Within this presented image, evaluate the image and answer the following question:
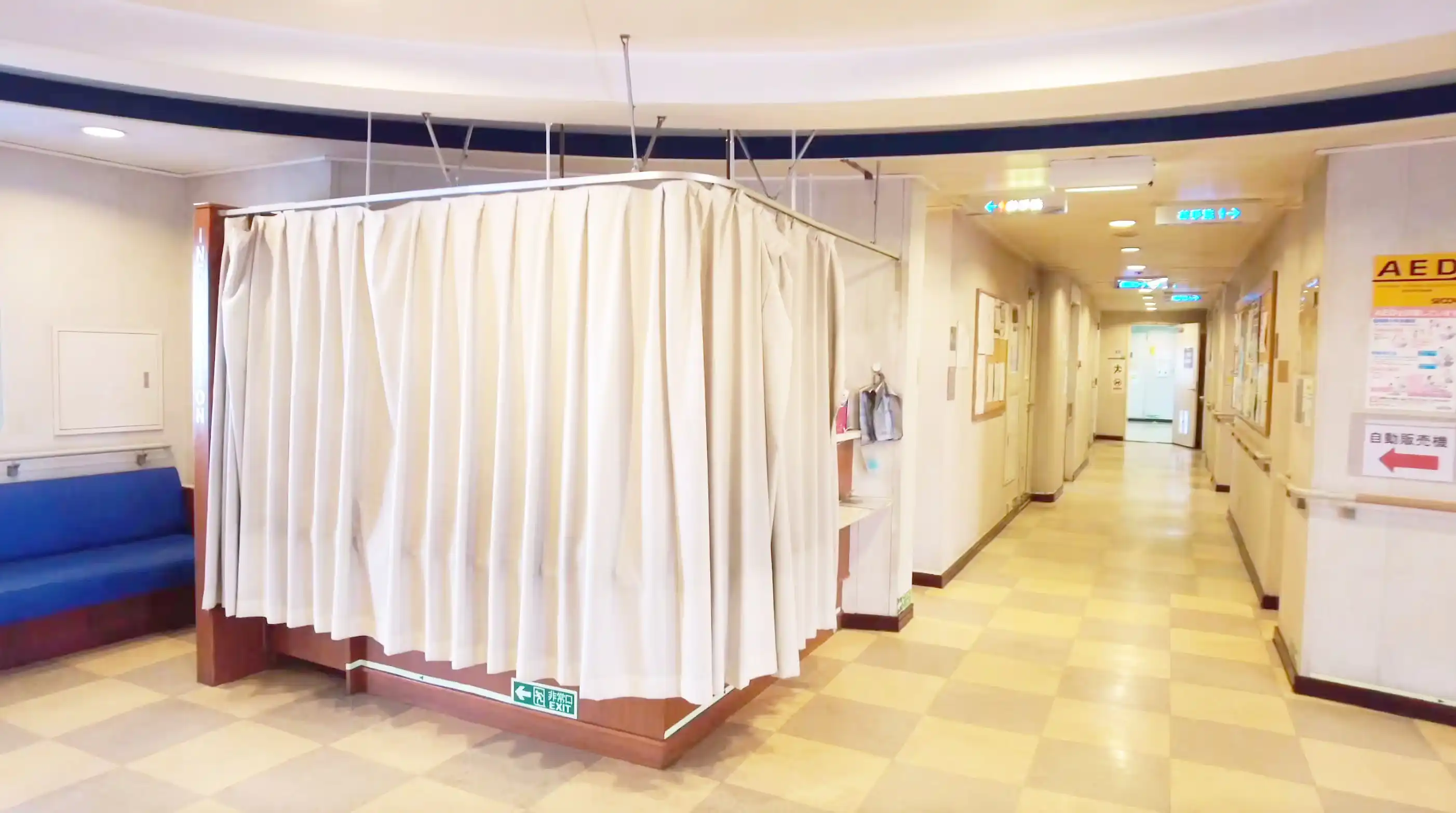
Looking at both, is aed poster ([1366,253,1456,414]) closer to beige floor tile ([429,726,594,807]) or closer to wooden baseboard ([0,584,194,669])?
beige floor tile ([429,726,594,807])

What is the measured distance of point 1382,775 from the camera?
10.8 ft

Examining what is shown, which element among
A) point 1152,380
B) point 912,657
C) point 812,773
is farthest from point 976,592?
point 1152,380

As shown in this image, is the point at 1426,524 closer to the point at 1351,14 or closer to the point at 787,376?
the point at 1351,14

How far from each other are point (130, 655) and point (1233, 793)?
510 cm

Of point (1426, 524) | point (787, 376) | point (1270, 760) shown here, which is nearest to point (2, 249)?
point (787, 376)

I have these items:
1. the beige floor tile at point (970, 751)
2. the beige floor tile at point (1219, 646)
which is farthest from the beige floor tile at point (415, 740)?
the beige floor tile at point (1219, 646)

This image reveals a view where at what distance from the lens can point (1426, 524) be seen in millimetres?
3799

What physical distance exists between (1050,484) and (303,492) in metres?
7.79

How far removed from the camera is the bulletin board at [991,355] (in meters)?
6.43

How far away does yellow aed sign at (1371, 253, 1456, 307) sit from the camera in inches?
147

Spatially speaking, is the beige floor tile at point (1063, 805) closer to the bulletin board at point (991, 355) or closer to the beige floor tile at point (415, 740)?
the beige floor tile at point (415, 740)

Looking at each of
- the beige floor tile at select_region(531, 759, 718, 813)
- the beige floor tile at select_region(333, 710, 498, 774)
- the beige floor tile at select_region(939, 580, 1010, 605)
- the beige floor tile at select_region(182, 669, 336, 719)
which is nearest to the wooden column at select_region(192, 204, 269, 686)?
the beige floor tile at select_region(182, 669, 336, 719)

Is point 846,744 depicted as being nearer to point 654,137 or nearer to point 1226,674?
point 1226,674

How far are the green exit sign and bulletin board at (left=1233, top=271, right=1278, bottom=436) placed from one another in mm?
4906
